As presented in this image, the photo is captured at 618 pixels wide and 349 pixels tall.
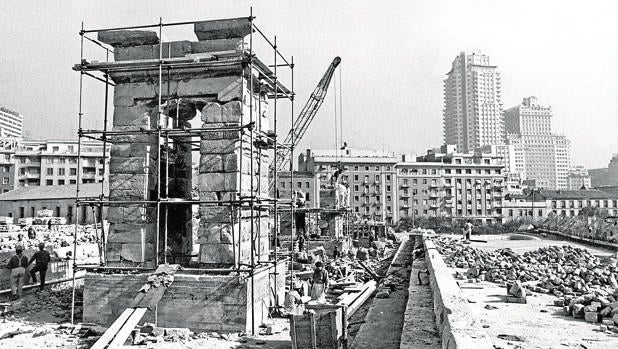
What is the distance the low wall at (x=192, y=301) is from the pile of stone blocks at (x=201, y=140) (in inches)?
23.7

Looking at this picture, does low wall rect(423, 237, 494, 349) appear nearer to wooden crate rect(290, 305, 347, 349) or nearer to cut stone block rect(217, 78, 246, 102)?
wooden crate rect(290, 305, 347, 349)

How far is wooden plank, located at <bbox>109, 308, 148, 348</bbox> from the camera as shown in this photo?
787 centimetres

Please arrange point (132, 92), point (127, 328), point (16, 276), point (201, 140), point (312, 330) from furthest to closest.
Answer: point (16, 276)
point (132, 92)
point (201, 140)
point (127, 328)
point (312, 330)

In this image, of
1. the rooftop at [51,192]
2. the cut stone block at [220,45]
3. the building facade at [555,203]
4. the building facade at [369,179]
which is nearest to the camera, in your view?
the cut stone block at [220,45]

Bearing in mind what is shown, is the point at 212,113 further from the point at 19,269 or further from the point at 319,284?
the point at 19,269

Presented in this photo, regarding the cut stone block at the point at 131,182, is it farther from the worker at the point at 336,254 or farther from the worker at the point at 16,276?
the worker at the point at 336,254

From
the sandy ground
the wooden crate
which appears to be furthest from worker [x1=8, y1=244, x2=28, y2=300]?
the sandy ground

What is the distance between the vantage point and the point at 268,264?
10797mm

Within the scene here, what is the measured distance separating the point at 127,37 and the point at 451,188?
73.5 m

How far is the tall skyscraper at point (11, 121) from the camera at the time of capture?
486ft

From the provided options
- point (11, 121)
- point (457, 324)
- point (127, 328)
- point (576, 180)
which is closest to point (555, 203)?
point (457, 324)

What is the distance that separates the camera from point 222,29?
10297mm

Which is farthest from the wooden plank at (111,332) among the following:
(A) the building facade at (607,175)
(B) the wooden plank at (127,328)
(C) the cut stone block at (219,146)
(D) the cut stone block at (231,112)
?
(A) the building facade at (607,175)

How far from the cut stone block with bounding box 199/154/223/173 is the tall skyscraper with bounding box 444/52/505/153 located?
15677 cm
